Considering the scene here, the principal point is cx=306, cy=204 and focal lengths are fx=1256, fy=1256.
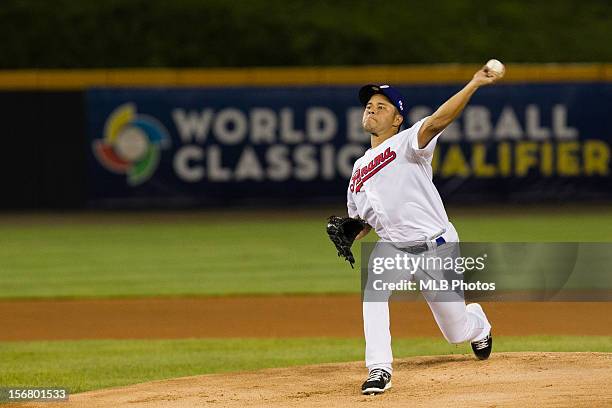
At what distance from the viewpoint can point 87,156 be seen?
20.4 meters

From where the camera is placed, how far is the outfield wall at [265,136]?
797 inches

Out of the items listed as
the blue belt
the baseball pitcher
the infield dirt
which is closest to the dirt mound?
the baseball pitcher

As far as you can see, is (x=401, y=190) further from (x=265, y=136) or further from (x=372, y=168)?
(x=265, y=136)

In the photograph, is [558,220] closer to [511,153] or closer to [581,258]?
[511,153]

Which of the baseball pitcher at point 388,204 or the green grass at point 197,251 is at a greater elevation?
the baseball pitcher at point 388,204

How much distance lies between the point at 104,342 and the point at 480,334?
11.9 ft

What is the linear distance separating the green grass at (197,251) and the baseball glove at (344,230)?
5.65m

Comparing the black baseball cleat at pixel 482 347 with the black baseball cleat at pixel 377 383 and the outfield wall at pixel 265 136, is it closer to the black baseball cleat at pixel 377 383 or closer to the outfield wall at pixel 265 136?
the black baseball cleat at pixel 377 383

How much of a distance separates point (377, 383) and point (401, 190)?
100 centimetres

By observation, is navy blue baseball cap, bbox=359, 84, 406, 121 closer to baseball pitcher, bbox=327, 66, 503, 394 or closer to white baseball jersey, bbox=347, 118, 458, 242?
baseball pitcher, bbox=327, 66, 503, 394

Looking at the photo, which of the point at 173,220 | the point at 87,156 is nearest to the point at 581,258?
the point at 173,220

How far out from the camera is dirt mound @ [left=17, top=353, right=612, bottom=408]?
613 centimetres

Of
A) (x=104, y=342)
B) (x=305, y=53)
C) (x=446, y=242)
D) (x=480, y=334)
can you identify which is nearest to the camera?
(x=446, y=242)

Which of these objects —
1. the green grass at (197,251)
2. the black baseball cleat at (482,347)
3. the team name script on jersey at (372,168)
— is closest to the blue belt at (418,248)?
the team name script on jersey at (372,168)
